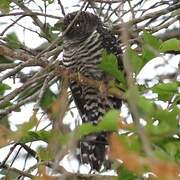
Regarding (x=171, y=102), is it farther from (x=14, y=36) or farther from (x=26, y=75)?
(x=26, y=75)

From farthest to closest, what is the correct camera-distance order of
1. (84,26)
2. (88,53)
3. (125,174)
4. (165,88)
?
(84,26) < (88,53) < (125,174) < (165,88)

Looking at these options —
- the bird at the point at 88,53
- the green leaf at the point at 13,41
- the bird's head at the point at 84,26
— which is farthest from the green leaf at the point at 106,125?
the bird's head at the point at 84,26

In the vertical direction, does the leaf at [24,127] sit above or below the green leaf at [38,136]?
above

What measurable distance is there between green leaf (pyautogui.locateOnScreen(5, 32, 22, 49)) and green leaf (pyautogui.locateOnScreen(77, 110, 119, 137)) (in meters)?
1.92

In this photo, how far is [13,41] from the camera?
308cm

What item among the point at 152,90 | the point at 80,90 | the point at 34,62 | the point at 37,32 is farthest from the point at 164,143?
the point at 80,90

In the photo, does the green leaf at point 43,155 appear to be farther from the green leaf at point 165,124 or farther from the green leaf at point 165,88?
Answer: the green leaf at point 165,124

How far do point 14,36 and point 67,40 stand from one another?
688mm

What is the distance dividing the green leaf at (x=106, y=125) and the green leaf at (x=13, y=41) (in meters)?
1.92

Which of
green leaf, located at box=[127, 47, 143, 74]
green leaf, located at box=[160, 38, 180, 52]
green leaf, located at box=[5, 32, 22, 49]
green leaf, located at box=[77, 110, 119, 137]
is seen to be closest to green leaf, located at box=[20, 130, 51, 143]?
green leaf, located at box=[127, 47, 143, 74]

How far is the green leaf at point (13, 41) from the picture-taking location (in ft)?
9.99

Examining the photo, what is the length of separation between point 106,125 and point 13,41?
6.56ft

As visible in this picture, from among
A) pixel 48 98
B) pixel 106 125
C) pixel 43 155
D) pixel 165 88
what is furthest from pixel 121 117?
pixel 48 98

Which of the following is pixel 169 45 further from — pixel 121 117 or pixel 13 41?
pixel 13 41
